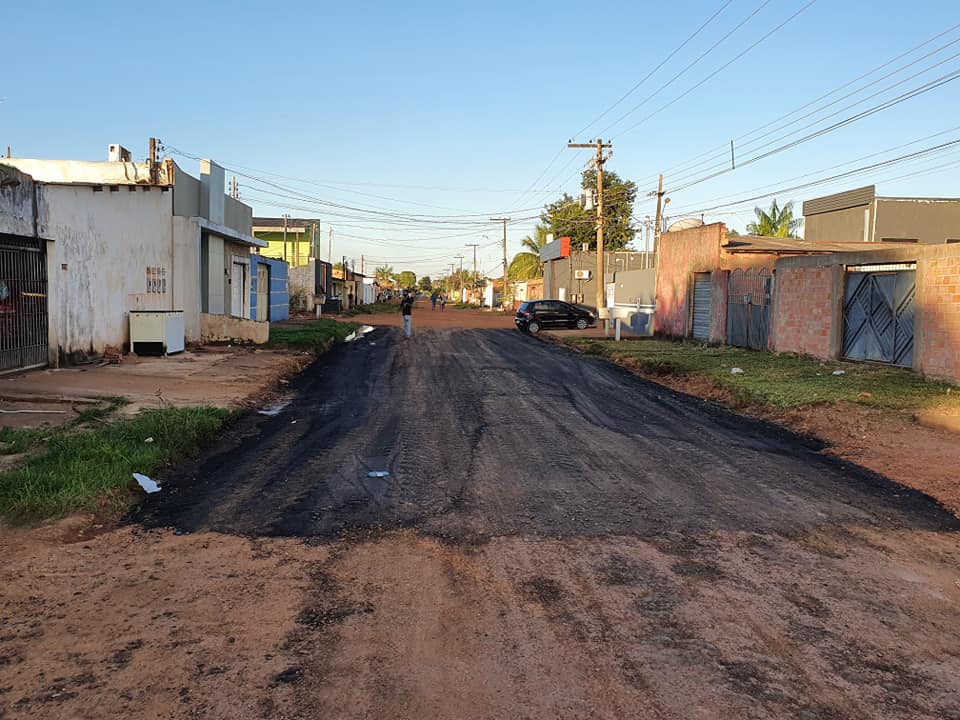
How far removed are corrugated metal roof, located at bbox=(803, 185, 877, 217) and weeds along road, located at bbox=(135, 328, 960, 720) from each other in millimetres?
32342

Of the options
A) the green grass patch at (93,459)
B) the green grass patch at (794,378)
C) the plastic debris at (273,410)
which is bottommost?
the plastic debris at (273,410)

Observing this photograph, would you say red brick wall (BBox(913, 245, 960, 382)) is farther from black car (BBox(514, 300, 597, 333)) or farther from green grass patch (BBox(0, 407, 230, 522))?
black car (BBox(514, 300, 597, 333))

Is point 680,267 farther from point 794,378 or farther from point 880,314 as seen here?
point 794,378

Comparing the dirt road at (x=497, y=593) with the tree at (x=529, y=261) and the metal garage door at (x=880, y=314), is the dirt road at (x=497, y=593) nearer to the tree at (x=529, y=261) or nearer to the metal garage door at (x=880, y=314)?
the metal garage door at (x=880, y=314)

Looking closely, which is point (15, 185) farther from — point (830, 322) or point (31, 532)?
point (830, 322)

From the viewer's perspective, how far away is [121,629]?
4.12 metres

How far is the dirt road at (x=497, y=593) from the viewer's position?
11.5 ft

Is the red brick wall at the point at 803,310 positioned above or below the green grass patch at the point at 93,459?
above

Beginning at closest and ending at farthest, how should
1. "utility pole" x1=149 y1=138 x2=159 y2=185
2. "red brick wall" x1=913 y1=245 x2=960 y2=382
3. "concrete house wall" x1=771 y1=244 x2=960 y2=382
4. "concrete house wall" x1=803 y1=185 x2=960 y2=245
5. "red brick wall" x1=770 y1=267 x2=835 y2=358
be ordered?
1. "red brick wall" x1=913 y1=245 x2=960 y2=382
2. "concrete house wall" x1=771 y1=244 x2=960 y2=382
3. "red brick wall" x1=770 y1=267 x2=835 y2=358
4. "utility pole" x1=149 y1=138 x2=159 y2=185
5. "concrete house wall" x1=803 y1=185 x2=960 y2=245

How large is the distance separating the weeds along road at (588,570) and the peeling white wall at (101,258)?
7.86 m

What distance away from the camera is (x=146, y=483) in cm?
708

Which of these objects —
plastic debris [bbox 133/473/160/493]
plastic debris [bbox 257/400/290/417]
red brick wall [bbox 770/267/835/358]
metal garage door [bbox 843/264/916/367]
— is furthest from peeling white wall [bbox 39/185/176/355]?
metal garage door [bbox 843/264/916/367]

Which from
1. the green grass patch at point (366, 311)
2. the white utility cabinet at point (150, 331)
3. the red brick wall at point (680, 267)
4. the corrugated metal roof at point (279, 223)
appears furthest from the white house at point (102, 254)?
the corrugated metal roof at point (279, 223)

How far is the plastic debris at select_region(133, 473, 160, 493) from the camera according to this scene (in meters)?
6.98
